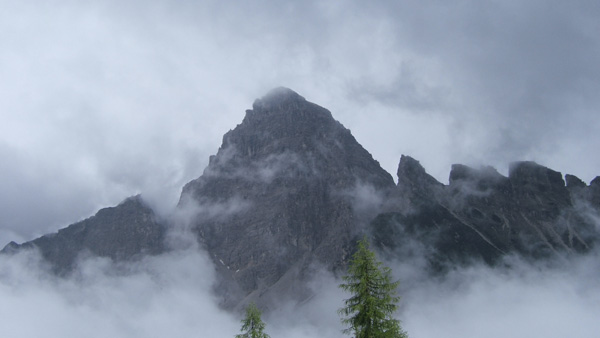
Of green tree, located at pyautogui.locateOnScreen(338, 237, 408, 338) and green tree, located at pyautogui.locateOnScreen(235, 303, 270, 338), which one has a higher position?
green tree, located at pyautogui.locateOnScreen(235, 303, 270, 338)

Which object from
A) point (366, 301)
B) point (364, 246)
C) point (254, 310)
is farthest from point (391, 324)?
point (254, 310)

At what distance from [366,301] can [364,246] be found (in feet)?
11.6

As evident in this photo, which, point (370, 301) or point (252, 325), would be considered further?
point (252, 325)

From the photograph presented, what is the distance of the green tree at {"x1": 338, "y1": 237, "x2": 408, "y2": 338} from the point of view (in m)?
36.9

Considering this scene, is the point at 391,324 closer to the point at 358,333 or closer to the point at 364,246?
the point at 358,333

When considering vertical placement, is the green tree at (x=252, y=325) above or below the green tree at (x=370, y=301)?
above

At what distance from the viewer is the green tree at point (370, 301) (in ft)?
121

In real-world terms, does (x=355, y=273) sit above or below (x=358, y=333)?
above

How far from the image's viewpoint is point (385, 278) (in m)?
37.8

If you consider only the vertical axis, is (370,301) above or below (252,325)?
below

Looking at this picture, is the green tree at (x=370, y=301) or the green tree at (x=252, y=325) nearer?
the green tree at (x=370, y=301)

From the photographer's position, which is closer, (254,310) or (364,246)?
(364,246)

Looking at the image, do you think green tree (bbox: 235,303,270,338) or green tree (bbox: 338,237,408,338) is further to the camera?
green tree (bbox: 235,303,270,338)

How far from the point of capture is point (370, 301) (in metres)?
37.0
